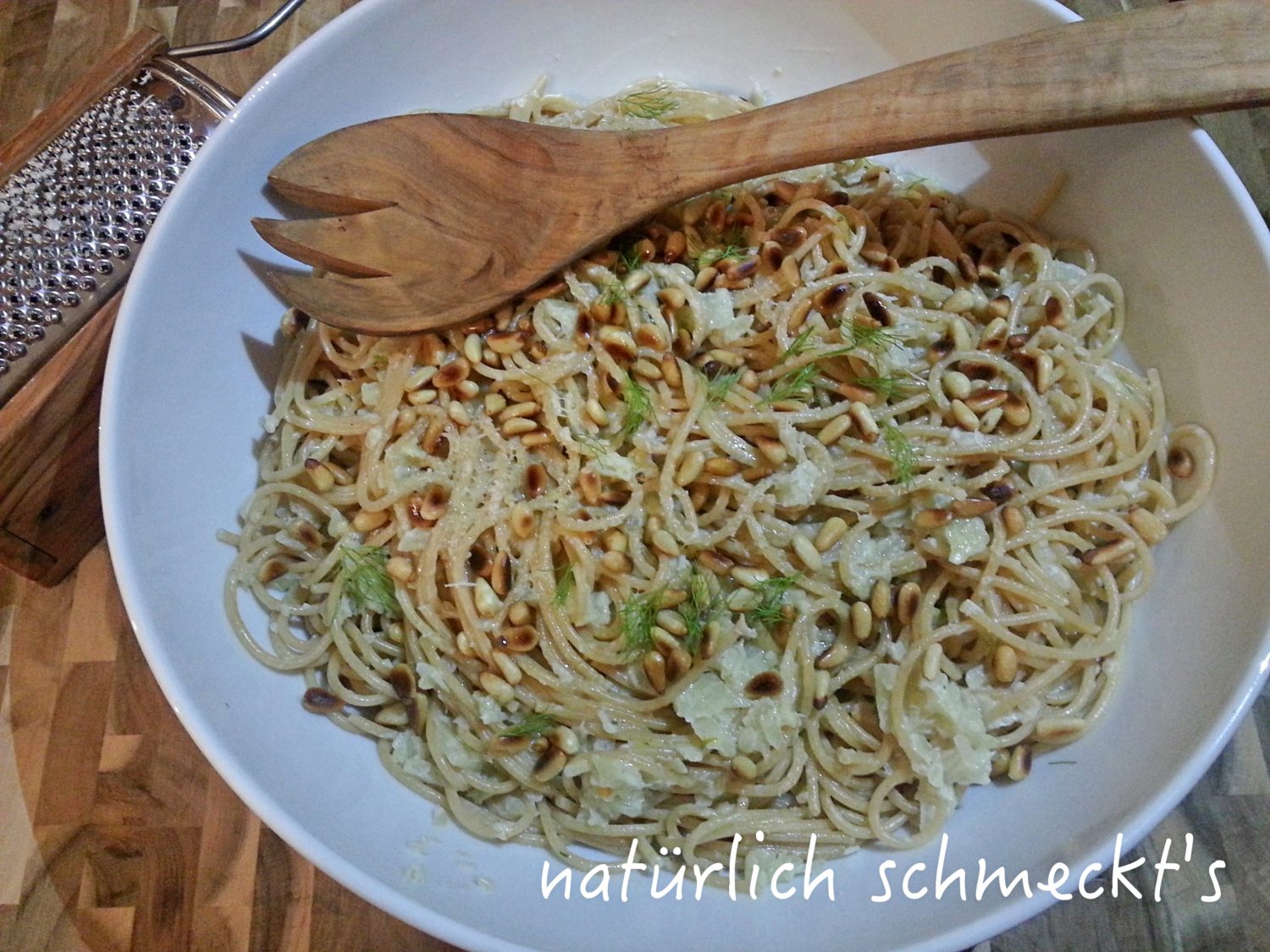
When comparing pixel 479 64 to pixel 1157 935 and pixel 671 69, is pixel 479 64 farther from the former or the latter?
pixel 1157 935

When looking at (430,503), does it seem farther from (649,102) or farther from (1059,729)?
(1059,729)

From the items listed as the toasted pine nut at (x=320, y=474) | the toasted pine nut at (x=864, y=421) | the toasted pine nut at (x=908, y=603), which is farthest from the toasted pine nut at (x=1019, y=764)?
the toasted pine nut at (x=320, y=474)

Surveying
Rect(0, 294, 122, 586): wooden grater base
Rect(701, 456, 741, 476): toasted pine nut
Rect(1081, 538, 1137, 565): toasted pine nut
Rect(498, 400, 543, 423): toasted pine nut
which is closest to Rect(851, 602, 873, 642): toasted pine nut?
Rect(701, 456, 741, 476): toasted pine nut

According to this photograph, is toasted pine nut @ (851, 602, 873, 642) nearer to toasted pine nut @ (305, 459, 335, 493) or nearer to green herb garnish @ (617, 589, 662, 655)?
green herb garnish @ (617, 589, 662, 655)

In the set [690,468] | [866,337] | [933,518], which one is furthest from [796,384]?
[933,518]

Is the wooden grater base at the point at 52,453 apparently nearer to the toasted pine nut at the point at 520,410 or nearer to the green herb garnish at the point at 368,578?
the green herb garnish at the point at 368,578

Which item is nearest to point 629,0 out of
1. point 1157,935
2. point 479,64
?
point 479,64

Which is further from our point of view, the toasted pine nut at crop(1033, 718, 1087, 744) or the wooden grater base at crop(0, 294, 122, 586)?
the wooden grater base at crop(0, 294, 122, 586)
